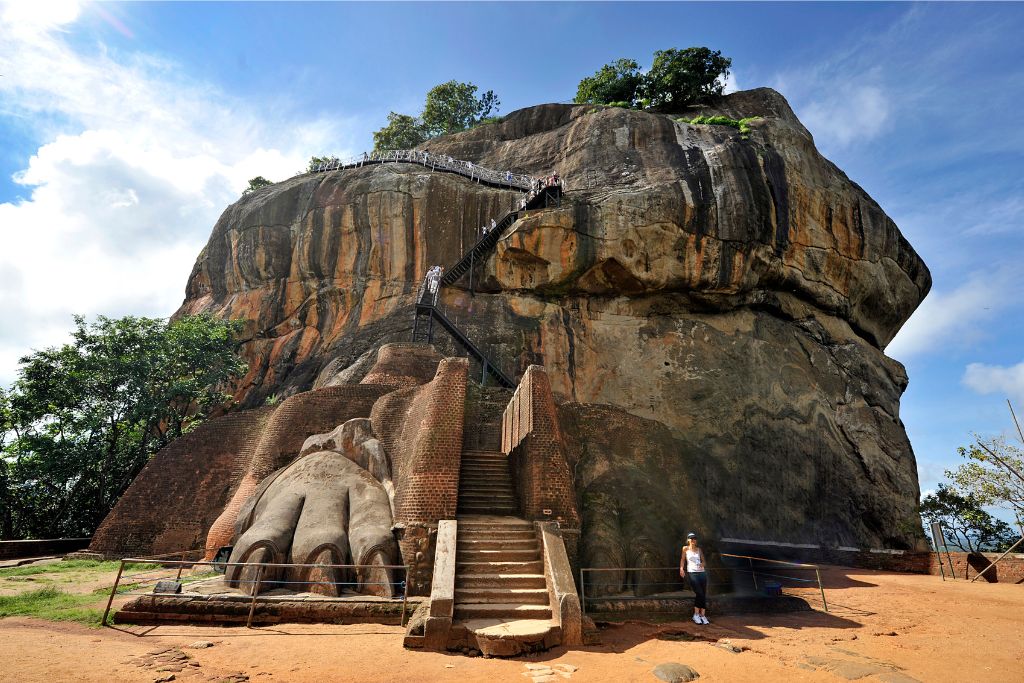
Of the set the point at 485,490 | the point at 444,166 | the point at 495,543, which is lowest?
the point at 495,543

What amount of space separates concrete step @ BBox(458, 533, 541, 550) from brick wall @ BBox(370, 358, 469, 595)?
19.8 inches

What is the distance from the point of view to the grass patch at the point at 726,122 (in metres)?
27.4

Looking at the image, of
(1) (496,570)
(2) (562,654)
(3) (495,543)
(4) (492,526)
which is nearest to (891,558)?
(4) (492,526)

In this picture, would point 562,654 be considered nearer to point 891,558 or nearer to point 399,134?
point 891,558

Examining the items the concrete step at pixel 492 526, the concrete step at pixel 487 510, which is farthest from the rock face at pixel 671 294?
the concrete step at pixel 492 526

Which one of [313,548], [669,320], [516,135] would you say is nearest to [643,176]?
[669,320]

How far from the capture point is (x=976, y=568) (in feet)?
44.5

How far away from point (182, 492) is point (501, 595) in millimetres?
11263

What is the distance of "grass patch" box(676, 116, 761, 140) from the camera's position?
2736 cm

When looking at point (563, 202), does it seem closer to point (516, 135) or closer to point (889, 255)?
point (516, 135)

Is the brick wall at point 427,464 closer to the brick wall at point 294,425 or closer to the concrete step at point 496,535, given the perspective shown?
the concrete step at point 496,535

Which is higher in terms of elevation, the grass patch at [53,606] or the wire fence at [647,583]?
the wire fence at [647,583]

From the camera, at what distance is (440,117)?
4422cm

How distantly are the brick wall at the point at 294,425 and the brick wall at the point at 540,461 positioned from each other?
5.47 metres
